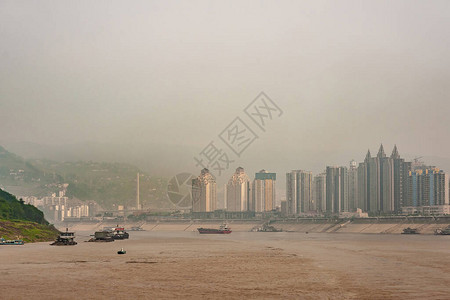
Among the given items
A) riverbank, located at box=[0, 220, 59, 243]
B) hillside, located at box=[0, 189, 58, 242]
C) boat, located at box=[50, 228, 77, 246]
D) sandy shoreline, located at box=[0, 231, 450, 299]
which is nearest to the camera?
sandy shoreline, located at box=[0, 231, 450, 299]

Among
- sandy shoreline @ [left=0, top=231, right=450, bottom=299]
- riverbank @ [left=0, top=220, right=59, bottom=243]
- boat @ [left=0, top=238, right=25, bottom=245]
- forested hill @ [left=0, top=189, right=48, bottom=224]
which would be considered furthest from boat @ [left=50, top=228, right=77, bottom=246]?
sandy shoreline @ [left=0, top=231, right=450, bottom=299]

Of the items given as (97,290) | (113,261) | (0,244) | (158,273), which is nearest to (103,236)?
(0,244)

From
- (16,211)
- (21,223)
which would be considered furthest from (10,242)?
(16,211)

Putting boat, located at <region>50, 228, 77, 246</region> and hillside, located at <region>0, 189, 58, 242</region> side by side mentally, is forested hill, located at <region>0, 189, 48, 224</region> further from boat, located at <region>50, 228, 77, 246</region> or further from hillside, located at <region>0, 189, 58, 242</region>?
boat, located at <region>50, 228, 77, 246</region>

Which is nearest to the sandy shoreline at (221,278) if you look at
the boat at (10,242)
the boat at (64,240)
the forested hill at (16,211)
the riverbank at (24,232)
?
the boat at (64,240)

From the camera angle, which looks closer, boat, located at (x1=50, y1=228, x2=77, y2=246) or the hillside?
boat, located at (x1=50, y1=228, x2=77, y2=246)

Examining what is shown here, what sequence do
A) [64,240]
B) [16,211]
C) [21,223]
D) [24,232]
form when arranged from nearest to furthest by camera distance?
1. [64,240]
2. [24,232]
3. [21,223]
4. [16,211]

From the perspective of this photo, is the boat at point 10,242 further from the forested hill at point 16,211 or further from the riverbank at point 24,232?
the forested hill at point 16,211

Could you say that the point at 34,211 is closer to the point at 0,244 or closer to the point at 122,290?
the point at 0,244

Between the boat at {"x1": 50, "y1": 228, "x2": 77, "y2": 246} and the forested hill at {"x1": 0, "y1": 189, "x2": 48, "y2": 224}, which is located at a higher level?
the forested hill at {"x1": 0, "y1": 189, "x2": 48, "y2": 224}

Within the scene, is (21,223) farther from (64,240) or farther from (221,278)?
(221,278)

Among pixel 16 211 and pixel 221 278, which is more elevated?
pixel 16 211
